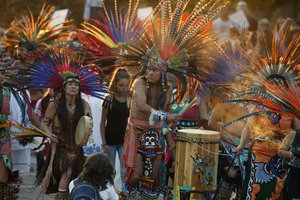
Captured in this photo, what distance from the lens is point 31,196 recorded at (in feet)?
37.4

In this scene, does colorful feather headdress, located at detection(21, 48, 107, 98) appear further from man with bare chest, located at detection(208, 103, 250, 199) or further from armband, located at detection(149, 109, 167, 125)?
man with bare chest, located at detection(208, 103, 250, 199)

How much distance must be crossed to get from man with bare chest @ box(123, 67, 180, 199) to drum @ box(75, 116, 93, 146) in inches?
25.5

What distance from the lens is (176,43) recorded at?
10.4 m

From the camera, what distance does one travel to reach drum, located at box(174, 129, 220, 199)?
948 centimetres

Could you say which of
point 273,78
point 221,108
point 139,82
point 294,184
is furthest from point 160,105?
point 294,184

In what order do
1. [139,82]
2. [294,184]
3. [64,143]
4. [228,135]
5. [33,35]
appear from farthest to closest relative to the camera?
[33,35] < [228,135] < [139,82] < [64,143] < [294,184]

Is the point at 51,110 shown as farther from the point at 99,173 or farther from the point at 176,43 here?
the point at 99,173

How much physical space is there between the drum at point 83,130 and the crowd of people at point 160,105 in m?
0.02

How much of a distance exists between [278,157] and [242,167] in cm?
98

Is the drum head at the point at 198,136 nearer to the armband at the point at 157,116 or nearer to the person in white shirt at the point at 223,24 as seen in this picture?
the armband at the point at 157,116

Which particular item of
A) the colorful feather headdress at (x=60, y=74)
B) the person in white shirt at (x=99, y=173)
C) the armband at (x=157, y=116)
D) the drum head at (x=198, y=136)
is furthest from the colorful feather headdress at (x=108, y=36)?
Answer: the person in white shirt at (x=99, y=173)

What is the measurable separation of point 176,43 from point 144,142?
48.0 inches

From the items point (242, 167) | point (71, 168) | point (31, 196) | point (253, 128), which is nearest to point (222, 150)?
point (242, 167)

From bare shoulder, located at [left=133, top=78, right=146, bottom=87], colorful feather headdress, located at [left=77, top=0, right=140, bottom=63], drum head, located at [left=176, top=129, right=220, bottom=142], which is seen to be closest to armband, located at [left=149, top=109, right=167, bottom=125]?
drum head, located at [left=176, top=129, right=220, bottom=142]
